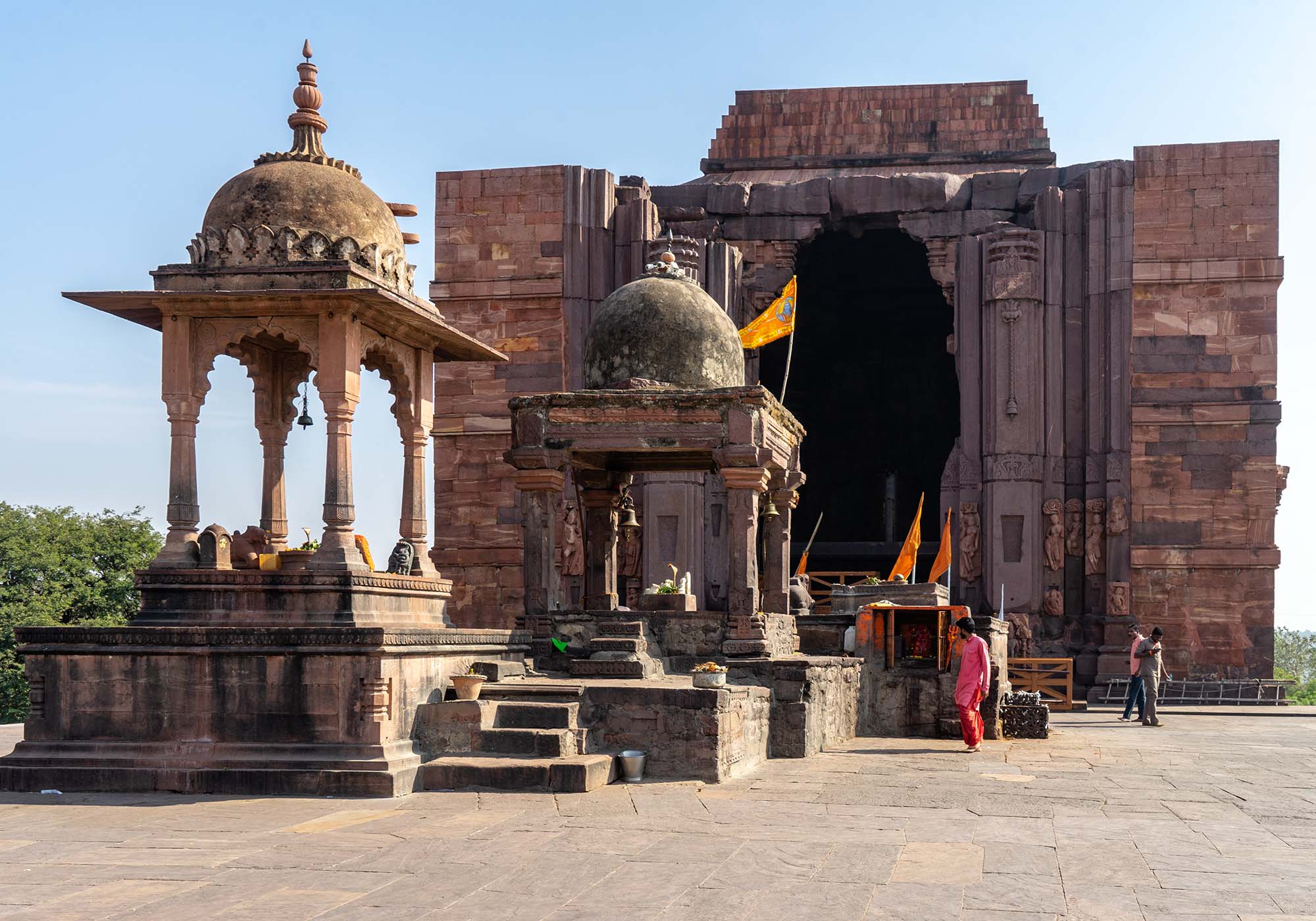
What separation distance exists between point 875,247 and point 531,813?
2690 centimetres

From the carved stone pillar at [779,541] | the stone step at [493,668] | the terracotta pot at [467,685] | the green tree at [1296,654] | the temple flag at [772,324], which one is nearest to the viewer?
the terracotta pot at [467,685]

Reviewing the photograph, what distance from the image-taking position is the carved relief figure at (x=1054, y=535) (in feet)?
85.0

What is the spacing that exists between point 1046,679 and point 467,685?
14.3m

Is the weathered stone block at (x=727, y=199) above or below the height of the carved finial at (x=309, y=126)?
above

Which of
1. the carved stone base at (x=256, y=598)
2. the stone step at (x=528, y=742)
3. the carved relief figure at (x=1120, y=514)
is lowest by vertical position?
the stone step at (x=528, y=742)

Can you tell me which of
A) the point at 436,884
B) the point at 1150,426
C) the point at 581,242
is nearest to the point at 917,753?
the point at 436,884

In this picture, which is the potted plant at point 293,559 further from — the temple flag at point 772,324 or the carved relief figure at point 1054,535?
the carved relief figure at point 1054,535

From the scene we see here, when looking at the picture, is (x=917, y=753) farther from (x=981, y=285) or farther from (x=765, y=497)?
(x=981, y=285)

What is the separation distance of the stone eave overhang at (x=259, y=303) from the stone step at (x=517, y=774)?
12.3 ft

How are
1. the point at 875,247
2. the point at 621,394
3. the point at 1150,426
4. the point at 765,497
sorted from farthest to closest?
the point at 875,247 → the point at 1150,426 → the point at 765,497 → the point at 621,394

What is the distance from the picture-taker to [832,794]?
36.7 feet

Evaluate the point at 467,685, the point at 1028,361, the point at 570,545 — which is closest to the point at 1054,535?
the point at 1028,361

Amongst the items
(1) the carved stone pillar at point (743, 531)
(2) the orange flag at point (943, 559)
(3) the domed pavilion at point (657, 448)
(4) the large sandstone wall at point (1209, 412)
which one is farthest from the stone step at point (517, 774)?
(4) the large sandstone wall at point (1209, 412)

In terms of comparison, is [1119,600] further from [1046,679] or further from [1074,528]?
[1046,679]
